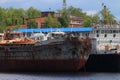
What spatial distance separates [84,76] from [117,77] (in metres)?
3.95

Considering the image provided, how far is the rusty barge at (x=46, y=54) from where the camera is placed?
85.1 m

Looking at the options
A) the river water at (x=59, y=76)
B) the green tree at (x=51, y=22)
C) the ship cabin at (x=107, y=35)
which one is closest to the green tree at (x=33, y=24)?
the green tree at (x=51, y=22)

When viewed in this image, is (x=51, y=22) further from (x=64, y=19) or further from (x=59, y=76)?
(x=59, y=76)

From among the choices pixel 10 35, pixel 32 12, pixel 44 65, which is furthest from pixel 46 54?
pixel 32 12

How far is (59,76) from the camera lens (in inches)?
3194

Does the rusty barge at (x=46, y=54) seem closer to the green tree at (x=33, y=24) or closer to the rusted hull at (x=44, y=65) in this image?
the rusted hull at (x=44, y=65)

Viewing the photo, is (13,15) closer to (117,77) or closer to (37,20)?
(37,20)

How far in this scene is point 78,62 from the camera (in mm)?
85312

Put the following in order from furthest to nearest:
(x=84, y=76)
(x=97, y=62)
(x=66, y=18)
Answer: (x=66, y=18)
(x=97, y=62)
(x=84, y=76)

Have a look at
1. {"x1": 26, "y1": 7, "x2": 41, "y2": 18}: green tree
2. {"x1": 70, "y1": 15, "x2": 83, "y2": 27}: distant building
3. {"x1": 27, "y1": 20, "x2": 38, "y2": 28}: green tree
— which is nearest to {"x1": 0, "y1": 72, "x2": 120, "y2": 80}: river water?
{"x1": 27, "y1": 20, "x2": 38, "y2": 28}: green tree

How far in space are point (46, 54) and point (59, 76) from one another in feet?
18.0

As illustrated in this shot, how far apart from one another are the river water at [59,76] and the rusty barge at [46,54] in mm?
1360

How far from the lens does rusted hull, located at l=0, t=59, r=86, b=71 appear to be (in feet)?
279

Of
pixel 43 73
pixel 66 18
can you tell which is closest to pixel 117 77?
pixel 43 73
